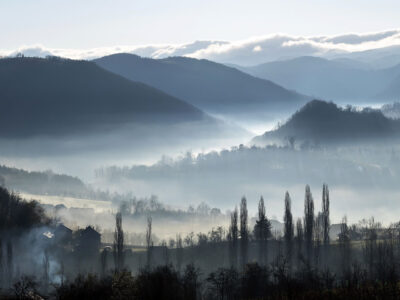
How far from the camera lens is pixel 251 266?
16875 centimetres

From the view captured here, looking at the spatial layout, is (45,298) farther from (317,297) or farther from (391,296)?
(391,296)

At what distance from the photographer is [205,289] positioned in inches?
7707

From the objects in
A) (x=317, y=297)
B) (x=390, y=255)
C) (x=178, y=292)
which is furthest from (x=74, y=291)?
(x=390, y=255)

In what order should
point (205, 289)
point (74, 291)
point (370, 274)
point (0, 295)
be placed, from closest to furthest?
1. point (74, 291)
2. point (0, 295)
3. point (370, 274)
4. point (205, 289)

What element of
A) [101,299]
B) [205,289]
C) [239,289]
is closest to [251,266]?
[239,289]

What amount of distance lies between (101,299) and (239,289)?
36932mm

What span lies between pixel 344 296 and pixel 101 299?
37.8 meters

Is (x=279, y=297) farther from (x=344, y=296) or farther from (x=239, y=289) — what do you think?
(x=239, y=289)

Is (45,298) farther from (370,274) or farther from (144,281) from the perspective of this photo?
(370,274)

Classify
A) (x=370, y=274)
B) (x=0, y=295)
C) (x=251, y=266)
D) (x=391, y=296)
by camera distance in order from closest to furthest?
(x=391, y=296) < (x=0, y=295) < (x=251, y=266) < (x=370, y=274)

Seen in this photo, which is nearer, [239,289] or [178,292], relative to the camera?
[178,292]

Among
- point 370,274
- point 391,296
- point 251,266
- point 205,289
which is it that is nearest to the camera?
point 391,296

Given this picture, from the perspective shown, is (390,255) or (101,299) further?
(390,255)

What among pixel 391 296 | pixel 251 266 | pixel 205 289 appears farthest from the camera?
pixel 205 289
